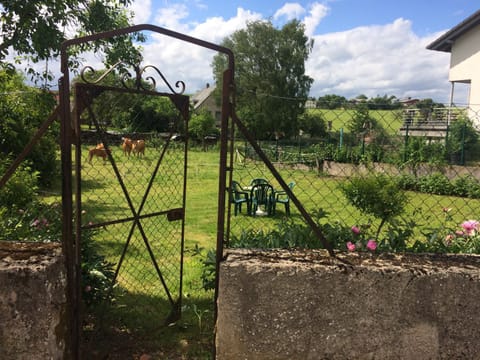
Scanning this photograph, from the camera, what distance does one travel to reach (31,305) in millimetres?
2166

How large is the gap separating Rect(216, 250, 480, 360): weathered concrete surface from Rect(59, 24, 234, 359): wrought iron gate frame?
0.40 meters

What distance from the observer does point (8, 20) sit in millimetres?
4461

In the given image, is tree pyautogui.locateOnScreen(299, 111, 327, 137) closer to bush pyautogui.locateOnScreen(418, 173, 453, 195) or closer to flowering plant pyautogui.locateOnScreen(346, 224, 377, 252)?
flowering plant pyautogui.locateOnScreen(346, 224, 377, 252)

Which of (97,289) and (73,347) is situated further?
(97,289)

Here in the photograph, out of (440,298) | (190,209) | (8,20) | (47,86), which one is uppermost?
(8,20)

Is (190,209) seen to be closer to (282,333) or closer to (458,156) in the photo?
(282,333)

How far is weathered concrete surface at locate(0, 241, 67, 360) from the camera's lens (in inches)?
84.4

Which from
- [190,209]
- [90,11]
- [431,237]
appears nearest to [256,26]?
[190,209]

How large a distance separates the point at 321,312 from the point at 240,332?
0.49 metres

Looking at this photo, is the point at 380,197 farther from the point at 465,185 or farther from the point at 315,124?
the point at 315,124

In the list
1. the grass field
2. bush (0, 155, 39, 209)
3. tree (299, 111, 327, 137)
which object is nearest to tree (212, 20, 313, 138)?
tree (299, 111, 327, 137)

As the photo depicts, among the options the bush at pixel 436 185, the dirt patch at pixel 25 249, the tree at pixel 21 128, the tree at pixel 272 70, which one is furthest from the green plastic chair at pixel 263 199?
the tree at pixel 272 70

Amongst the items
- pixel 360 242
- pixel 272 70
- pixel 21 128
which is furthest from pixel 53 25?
pixel 272 70

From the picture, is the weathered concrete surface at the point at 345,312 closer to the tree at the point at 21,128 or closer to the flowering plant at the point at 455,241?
the flowering plant at the point at 455,241
